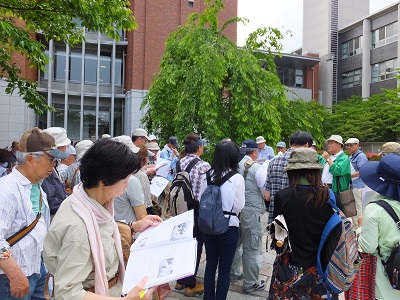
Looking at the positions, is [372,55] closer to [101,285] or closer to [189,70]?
[189,70]

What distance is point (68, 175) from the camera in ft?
15.4

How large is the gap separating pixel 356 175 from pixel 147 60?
1812 cm

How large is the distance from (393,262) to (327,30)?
44.5 meters

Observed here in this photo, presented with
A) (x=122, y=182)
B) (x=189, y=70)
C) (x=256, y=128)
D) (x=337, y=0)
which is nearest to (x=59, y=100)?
(x=189, y=70)

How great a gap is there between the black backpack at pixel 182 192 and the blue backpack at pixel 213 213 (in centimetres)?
69

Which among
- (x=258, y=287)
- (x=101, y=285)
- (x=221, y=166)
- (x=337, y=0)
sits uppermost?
(x=337, y=0)

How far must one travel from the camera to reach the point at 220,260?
12.5 ft

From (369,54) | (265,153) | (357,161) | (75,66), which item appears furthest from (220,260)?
(369,54)

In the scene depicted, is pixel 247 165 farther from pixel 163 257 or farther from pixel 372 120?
Result: pixel 372 120

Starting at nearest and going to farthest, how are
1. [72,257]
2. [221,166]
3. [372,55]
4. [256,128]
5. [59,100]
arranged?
1. [72,257]
2. [221,166]
3. [256,128]
4. [59,100]
5. [372,55]

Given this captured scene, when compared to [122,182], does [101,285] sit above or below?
below

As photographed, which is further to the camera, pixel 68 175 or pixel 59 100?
pixel 59 100

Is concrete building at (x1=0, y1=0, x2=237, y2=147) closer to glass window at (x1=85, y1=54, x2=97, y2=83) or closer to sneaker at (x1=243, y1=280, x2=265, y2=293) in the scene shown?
glass window at (x1=85, y1=54, x2=97, y2=83)

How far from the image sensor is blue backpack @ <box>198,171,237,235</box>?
3605 millimetres
